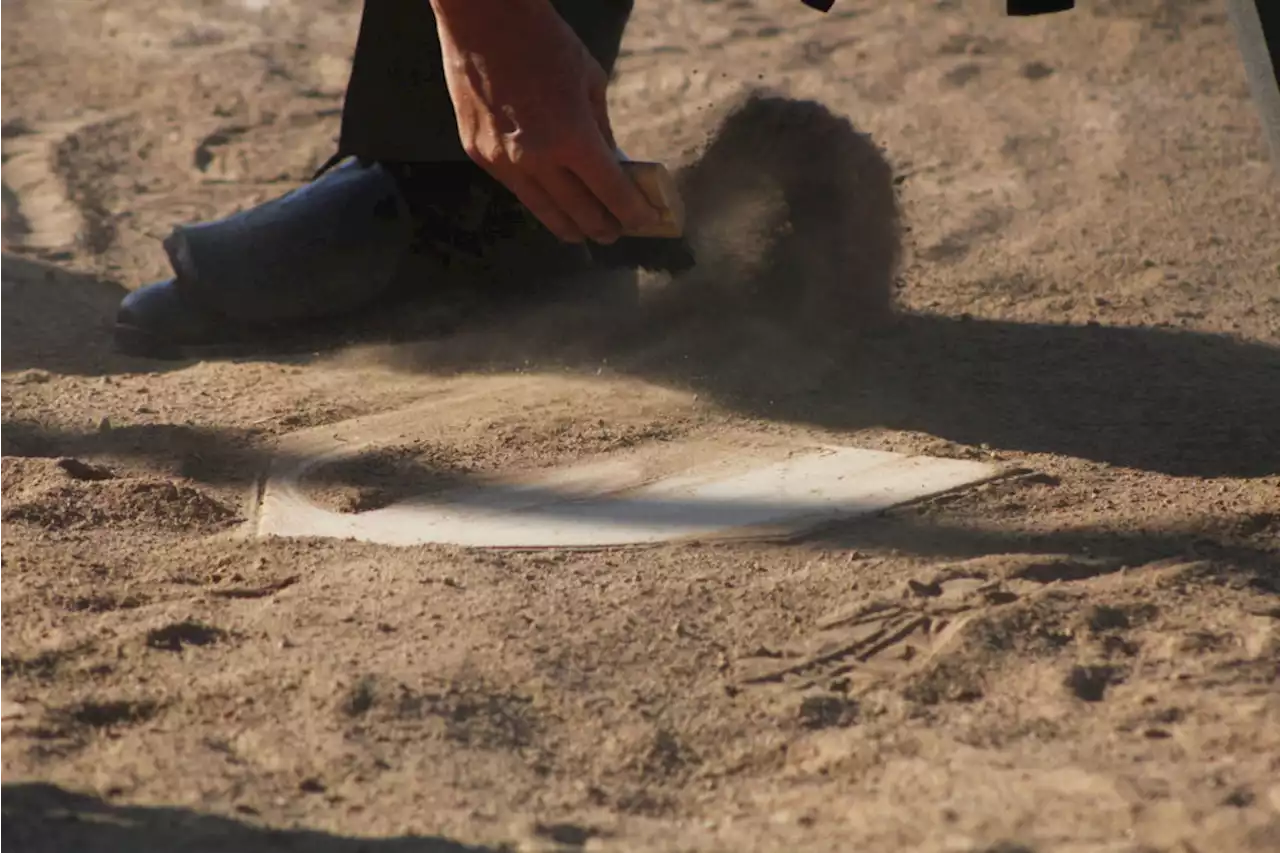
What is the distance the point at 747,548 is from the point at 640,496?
28 centimetres

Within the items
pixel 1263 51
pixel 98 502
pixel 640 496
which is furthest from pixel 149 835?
pixel 1263 51

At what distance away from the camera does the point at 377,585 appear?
88.1 inches

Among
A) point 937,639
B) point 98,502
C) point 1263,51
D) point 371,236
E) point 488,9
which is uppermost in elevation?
point 488,9

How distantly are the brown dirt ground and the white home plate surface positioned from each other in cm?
7

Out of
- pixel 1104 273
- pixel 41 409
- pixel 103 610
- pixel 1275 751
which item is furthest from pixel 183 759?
pixel 1104 273

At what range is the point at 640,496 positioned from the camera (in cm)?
265

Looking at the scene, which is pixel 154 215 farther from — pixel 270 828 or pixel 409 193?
pixel 270 828

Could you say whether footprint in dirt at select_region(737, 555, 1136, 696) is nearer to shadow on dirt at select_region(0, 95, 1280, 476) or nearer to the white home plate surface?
the white home plate surface

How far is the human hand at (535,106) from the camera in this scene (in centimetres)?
243

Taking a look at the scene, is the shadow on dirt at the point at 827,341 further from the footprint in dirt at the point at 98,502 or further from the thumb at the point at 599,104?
the footprint in dirt at the point at 98,502

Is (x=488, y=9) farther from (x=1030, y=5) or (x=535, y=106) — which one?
(x=1030, y=5)

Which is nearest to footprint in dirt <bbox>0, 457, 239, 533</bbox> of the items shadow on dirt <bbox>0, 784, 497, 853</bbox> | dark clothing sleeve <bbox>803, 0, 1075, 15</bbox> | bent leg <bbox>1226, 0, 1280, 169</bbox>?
shadow on dirt <bbox>0, 784, 497, 853</bbox>

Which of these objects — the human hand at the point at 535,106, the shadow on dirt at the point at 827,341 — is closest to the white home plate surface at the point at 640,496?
the shadow on dirt at the point at 827,341

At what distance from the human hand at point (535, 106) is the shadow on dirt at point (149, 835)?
114 centimetres
